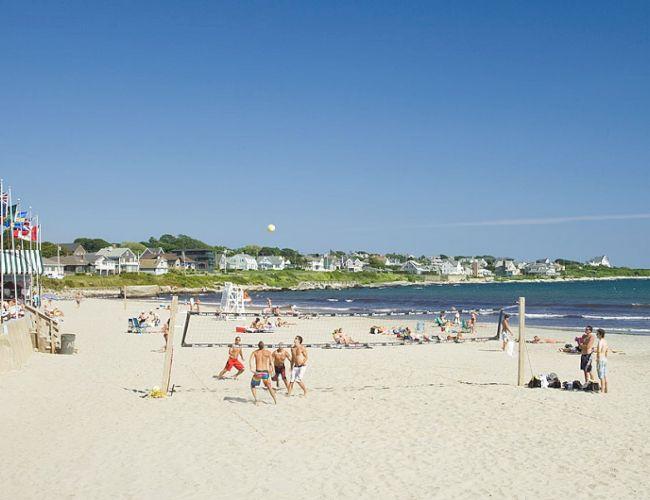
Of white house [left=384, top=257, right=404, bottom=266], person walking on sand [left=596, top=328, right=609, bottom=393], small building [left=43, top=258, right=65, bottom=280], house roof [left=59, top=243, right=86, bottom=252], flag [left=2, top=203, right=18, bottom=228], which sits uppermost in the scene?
house roof [left=59, top=243, right=86, bottom=252]

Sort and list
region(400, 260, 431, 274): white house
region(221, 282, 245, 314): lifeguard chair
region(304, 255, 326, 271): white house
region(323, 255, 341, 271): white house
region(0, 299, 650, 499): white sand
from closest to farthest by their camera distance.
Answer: region(0, 299, 650, 499): white sand, region(221, 282, 245, 314): lifeguard chair, region(304, 255, 326, 271): white house, region(323, 255, 341, 271): white house, region(400, 260, 431, 274): white house

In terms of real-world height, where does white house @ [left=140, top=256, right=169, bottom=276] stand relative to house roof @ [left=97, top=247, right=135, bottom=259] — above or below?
below

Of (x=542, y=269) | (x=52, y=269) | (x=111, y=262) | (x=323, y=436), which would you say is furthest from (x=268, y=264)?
(x=323, y=436)

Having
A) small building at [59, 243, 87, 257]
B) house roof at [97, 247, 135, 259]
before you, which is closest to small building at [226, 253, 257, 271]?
house roof at [97, 247, 135, 259]

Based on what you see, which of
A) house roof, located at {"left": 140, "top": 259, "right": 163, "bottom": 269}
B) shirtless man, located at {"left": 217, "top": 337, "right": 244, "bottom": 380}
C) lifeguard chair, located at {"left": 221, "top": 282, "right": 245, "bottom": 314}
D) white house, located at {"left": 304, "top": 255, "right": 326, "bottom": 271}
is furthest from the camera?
white house, located at {"left": 304, "top": 255, "right": 326, "bottom": 271}

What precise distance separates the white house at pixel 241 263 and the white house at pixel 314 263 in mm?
17548

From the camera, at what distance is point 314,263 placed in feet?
487

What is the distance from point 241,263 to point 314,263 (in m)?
22.8

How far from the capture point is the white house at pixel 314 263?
14750 cm

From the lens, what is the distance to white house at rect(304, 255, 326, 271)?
14750 cm

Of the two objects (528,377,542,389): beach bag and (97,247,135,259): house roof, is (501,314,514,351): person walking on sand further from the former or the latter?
(97,247,135,259): house roof

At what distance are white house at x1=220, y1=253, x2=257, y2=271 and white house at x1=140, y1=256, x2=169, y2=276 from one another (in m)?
22.6

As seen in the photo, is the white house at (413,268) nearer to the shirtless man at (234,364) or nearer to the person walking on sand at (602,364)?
the shirtless man at (234,364)

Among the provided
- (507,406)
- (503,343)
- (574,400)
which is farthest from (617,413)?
(503,343)
